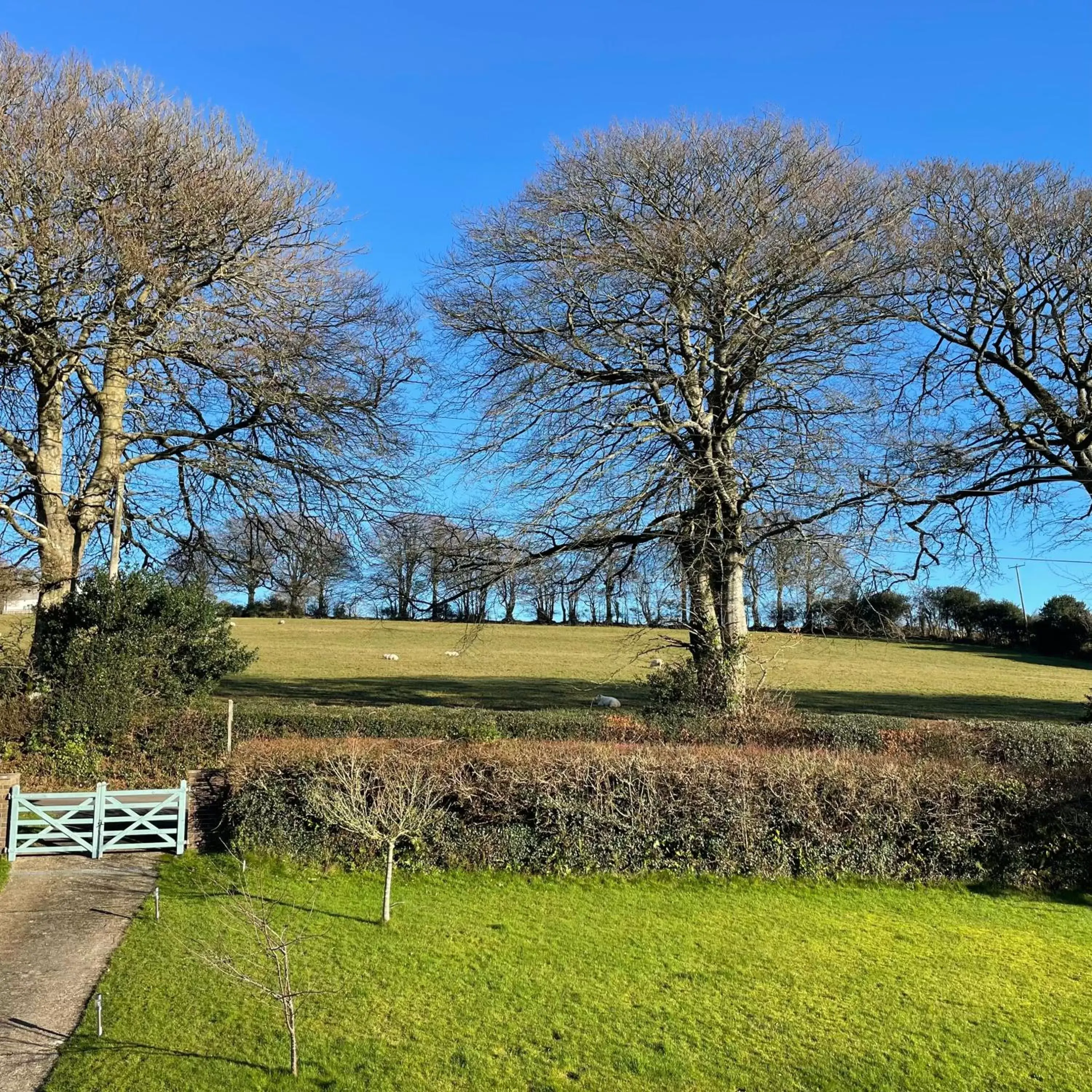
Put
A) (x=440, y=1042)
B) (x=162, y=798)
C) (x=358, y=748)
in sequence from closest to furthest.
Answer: (x=440, y=1042) → (x=358, y=748) → (x=162, y=798)

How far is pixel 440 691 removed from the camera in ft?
84.4

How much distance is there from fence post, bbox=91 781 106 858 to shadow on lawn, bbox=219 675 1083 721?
8471 mm

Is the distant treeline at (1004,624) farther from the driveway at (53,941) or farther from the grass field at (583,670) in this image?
the driveway at (53,941)

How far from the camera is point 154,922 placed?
873 cm

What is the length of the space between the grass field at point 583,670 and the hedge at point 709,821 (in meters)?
5.65

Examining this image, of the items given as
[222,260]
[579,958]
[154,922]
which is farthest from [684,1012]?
[222,260]

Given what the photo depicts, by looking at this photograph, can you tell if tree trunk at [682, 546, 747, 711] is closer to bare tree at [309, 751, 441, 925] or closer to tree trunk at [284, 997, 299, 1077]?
bare tree at [309, 751, 441, 925]

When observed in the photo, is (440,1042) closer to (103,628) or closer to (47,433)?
(103,628)

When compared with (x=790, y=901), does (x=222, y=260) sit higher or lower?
higher

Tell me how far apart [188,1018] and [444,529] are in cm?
1198

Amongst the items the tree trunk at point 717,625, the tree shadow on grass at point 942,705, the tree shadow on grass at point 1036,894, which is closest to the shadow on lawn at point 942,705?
the tree shadow on grass at point 942,705

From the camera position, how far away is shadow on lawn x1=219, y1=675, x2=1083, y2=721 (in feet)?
73.5

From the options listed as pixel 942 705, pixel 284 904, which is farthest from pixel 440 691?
pixel 284 904

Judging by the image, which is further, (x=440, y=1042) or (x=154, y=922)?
(x=154, y=922)
